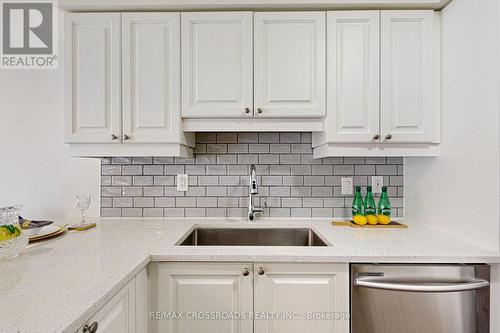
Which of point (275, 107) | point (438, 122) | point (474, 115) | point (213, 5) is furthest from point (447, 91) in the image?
point (213, 5)

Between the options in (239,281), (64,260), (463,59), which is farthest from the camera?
(463,59)

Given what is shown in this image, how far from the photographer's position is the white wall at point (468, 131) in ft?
4.24

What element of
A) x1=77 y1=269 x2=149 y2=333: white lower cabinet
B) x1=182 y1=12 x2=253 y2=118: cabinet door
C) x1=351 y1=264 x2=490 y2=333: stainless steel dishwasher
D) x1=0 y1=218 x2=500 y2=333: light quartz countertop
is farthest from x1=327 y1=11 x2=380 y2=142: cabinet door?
x1=77 y1=269 x2=149 y2=333: white lower cabinet

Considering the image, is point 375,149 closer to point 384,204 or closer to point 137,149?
point 384,204

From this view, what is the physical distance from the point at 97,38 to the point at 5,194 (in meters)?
1.27

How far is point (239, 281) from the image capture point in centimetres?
131

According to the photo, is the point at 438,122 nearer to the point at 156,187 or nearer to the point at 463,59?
the point at 463,59

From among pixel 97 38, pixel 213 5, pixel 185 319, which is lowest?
pixel 185 319

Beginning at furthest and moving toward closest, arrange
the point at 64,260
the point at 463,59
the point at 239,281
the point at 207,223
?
1. the point at 207,223
2. the point at 463,59
3. the point at 239,281
4. the point at 64,260

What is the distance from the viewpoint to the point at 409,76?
168 cm

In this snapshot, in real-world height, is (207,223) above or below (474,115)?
below

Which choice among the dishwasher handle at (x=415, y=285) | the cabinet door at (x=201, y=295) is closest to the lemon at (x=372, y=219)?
the dishwasher handle at (x=415, y=285)

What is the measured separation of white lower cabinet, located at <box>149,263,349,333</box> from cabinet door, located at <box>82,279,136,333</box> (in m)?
0.18

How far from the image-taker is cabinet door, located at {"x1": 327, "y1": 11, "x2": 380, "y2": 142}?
1.68 metres
